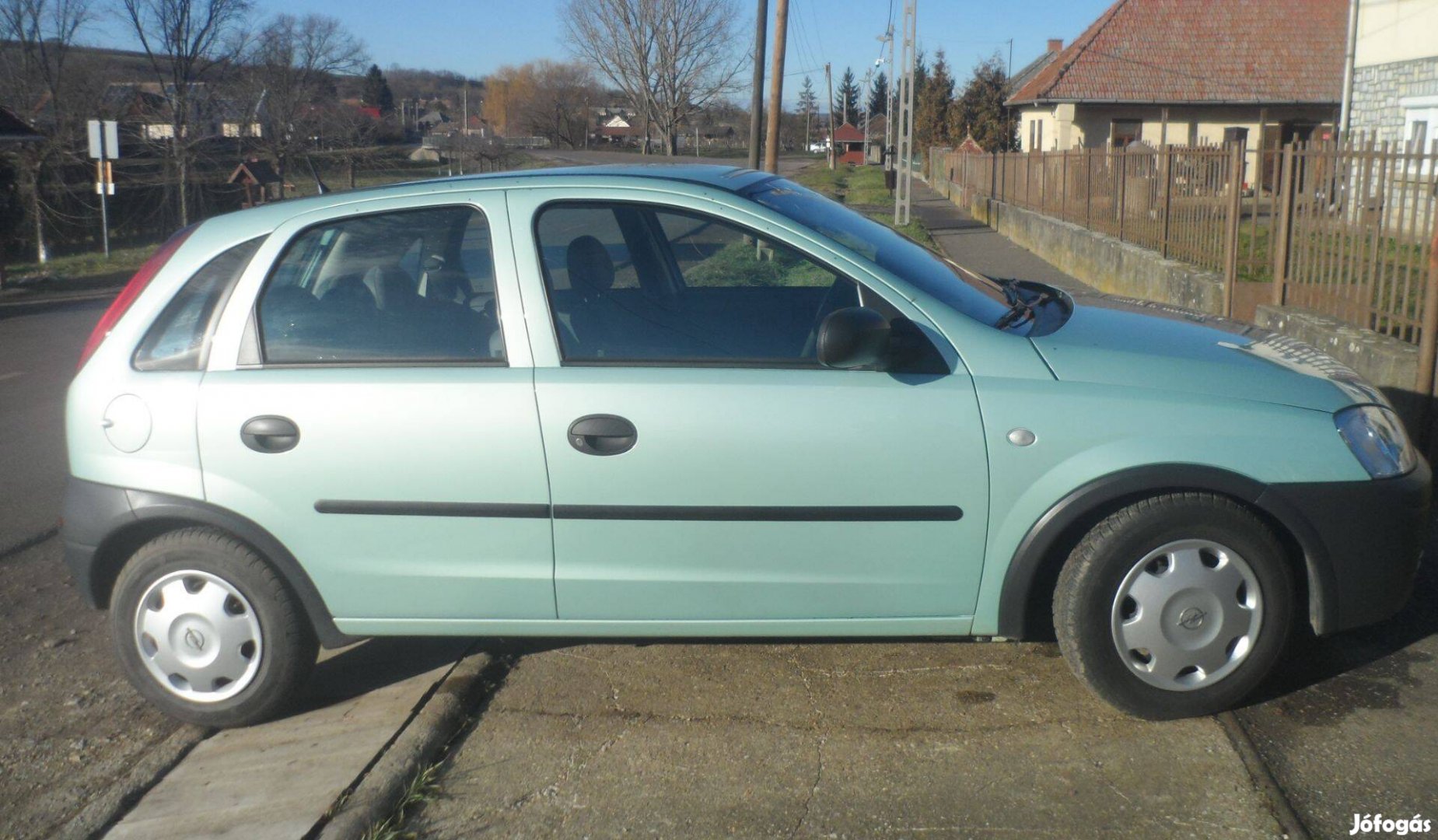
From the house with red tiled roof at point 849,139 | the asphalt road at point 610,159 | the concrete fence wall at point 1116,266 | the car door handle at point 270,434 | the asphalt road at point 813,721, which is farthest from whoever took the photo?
the house with red tiled roof at point 849,139

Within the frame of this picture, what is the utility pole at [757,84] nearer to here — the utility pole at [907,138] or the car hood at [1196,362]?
the utility pole at [907,138]

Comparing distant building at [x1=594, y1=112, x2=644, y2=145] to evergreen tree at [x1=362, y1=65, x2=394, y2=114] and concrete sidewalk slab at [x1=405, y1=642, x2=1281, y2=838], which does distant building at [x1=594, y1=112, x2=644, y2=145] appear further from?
concrete sidewalk slab at [x1=405, y1=642, x2=1281, y2=838]

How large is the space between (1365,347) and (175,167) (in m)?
28.2

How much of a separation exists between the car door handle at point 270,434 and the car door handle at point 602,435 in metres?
0.83

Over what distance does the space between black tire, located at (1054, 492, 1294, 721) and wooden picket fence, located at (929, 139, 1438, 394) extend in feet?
10.9

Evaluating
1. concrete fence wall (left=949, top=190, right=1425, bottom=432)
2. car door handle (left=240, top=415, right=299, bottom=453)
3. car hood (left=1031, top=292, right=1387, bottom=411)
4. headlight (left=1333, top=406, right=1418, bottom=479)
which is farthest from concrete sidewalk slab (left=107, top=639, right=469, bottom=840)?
concrete fence wall (left=949, top=190, right=1425, bottom=432)

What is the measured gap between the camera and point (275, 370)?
12.4 ft

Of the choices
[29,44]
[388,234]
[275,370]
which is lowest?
[275,370]

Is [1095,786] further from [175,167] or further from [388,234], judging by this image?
[175,167]

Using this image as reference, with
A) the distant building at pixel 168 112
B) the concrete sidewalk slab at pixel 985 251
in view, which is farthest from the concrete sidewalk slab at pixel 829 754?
the distant building at pixel 168 112

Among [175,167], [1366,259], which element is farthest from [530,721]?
[175,167]

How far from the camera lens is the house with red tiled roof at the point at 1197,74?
35.6 m

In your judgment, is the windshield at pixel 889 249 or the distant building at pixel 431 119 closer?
the windshield at pixel 889 249

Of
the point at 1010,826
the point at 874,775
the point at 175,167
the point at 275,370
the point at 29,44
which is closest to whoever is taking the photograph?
the point at 1010,826
